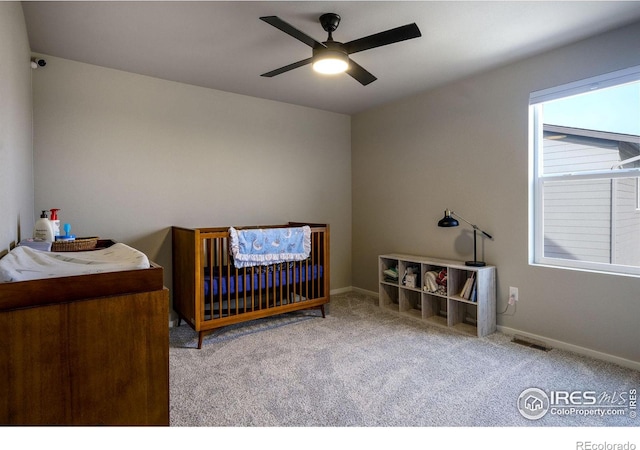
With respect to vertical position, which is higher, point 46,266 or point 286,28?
point 286,28

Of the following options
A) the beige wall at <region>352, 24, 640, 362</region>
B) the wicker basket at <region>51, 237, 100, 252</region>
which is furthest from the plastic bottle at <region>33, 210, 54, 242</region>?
the beige wall at <region>352, 24, 640, 362</region>

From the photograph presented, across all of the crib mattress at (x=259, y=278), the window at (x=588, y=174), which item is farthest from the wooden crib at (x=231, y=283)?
the window at (x=588, y=174)

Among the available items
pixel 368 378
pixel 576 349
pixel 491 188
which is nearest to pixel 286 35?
pixel 491 188

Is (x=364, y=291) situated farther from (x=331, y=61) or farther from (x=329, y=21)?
(x=329, y=21)

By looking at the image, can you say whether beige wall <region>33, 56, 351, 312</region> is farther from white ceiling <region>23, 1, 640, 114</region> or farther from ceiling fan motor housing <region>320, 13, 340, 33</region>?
ceiling fan motor housing <region>320, 13, 340, 33</region>

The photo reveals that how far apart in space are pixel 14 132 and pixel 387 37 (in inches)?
77.9

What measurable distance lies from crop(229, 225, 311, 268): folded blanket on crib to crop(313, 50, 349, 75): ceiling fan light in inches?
53.5

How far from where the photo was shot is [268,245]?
2836 millimetres

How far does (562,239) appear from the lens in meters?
2.59

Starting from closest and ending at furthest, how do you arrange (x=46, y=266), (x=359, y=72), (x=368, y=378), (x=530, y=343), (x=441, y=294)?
(x=46, y=266) < (x=368, y=378) < (x=359, y=72) < (x=530, y=343) < (x=441, y=294)

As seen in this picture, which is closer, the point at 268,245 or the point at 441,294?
the point at 268,245

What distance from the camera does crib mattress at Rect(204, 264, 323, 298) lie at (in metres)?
2.64

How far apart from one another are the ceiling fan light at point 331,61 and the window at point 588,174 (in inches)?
63.3

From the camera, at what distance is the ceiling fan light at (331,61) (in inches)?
76.7
